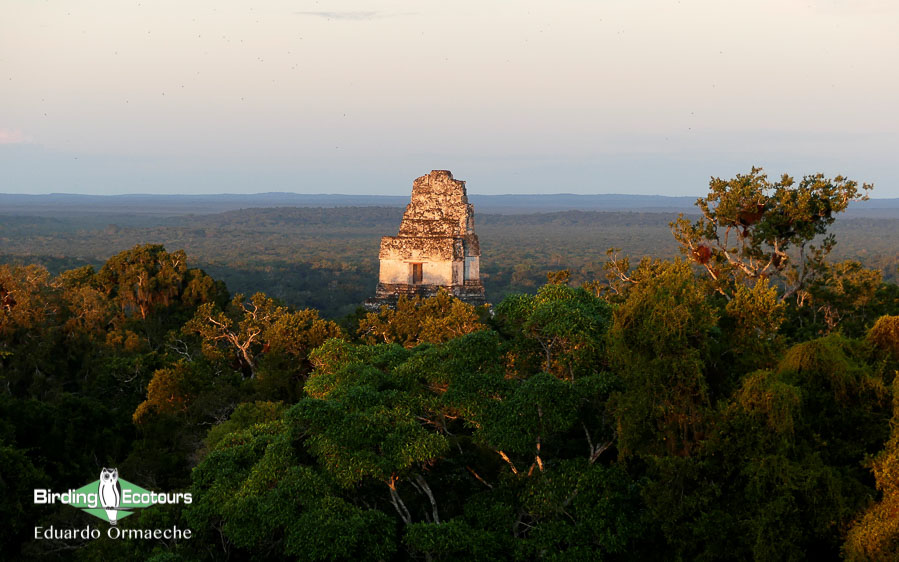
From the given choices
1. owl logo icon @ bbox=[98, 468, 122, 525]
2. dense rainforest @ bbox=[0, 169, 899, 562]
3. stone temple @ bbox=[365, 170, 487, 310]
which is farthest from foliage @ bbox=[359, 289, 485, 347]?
owl logo icon @ bbox=[98, 468, 122, 525]

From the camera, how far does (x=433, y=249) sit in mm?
23188

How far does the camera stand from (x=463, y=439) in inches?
509

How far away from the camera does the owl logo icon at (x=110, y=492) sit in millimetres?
13125

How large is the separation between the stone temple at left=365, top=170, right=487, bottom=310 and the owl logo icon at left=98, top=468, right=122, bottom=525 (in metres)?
10.5

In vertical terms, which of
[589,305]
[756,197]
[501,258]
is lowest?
[501,258]

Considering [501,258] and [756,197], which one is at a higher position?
[756,197]

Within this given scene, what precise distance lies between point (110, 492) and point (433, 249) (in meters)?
11.5

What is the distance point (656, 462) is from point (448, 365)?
9.35ft

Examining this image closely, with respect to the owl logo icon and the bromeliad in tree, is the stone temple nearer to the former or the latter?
the bromeliad in tree

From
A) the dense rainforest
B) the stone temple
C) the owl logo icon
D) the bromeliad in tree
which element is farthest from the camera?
the stone temple

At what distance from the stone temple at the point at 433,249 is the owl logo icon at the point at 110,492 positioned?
10.5m

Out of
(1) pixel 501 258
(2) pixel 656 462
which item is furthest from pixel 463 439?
(1) pixel 501 258

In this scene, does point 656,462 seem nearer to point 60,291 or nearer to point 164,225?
point 60,291

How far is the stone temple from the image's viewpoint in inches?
912
